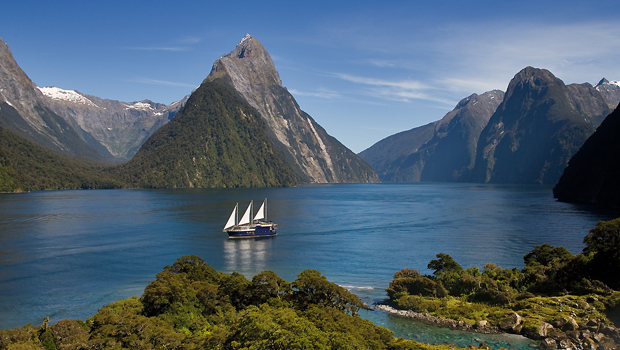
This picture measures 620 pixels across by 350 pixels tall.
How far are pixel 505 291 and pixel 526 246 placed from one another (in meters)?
37.7

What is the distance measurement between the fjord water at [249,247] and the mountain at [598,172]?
9.48 m

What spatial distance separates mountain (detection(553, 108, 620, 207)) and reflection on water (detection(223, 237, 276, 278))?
10182 cm

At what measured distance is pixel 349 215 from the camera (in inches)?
5650

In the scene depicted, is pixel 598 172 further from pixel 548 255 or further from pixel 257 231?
pixel 257 231

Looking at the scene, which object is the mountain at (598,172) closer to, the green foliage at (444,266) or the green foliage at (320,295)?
the green foliage at (444,266)

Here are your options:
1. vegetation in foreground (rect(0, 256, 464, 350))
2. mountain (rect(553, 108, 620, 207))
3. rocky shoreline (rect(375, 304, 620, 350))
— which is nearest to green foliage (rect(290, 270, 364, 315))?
vegetation in foreground (rect(0, 256, 464, 350))

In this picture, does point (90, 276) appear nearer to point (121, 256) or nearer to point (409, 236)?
point (121, 256)

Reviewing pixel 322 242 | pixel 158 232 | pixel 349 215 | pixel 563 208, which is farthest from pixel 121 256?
pixel 563 208

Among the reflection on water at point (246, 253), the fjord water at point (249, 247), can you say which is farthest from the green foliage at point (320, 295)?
the reflection on water at point (246, 253)

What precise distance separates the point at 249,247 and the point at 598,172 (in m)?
120

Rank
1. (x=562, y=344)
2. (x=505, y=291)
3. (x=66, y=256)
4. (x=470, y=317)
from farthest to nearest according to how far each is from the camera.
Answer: (x=66, y=256) → (x=505, y=291) → (x=470, y=317) → (x=562, y=344)

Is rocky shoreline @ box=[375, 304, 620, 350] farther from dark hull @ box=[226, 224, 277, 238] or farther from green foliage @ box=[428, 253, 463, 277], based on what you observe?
dark hull @ box=[226, 224, 277, 238]

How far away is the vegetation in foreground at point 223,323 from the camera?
28.7m

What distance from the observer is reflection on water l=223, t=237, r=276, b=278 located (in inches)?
2800
